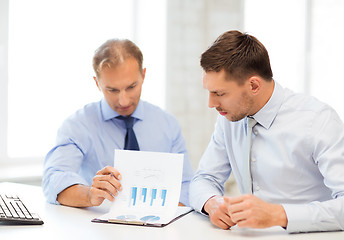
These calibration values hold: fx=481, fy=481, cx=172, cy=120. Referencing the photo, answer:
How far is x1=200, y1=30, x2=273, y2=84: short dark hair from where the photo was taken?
1.84 meters

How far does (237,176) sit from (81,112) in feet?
2.87

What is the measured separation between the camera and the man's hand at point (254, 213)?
1525mm

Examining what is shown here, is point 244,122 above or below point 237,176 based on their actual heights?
above

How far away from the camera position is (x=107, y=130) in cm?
243

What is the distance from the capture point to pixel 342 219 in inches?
62.9

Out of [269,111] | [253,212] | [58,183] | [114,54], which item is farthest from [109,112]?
[253,212]

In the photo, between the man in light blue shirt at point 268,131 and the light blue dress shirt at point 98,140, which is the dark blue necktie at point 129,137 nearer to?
the light blue dress shirt at point 98,140

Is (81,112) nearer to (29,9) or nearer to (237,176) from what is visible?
(237,176)

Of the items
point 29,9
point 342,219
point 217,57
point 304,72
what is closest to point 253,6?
point 304,72

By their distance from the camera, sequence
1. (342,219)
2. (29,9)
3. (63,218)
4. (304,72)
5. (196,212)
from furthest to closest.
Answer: (304,72)
(29,9)
(196,212)
(63,218)
(342,219)

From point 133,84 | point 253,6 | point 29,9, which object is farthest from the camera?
point 253,6

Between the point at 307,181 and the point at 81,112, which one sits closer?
the point at 307,181

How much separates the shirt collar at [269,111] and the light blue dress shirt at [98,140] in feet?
2.06

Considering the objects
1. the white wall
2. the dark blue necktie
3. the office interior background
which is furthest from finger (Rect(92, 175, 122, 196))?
the white wall
